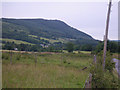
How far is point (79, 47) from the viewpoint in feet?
280

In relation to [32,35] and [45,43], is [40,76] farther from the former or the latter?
[32,35]

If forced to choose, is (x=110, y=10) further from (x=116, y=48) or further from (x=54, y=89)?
(x=116, y=48)

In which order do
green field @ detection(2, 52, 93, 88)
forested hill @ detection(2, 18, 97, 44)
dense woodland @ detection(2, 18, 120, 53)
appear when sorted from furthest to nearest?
forested hill @ detection(2, 18, 97, 44) → dense woodland @ detection(2, 18, 120, 53) → green field @ detection(2, 52, 93, 88)

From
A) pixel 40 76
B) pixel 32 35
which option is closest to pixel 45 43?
pixel 32 35

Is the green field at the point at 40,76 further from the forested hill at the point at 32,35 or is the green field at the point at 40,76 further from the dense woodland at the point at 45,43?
the forested hill at the point at 32,35

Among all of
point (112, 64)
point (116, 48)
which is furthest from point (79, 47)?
A: point (112, 64)

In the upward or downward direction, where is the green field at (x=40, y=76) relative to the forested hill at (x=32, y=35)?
downward

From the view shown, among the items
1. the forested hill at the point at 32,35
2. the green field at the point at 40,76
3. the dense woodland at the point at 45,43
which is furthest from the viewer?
the forested hill at the point at 32,35

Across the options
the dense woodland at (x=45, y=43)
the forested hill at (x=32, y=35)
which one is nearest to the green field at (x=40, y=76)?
the dense woodland at (x=45, y=43)

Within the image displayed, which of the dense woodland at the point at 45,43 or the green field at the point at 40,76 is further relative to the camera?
the dense woodland at the point at 45,43

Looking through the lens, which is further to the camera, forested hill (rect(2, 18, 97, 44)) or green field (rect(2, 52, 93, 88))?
forested hill (rect(2, 18, 97, 44))

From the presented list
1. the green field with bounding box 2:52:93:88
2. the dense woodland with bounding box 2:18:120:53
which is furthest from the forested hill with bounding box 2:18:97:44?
the green field with bounding box 2:52:93:88

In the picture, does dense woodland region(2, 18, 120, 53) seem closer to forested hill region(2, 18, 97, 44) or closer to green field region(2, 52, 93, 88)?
forested hill region(2, 18, 97, 44)

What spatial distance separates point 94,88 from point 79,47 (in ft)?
255
